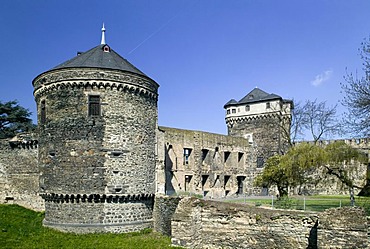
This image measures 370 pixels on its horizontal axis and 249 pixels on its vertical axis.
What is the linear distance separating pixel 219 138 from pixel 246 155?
13.6 feet

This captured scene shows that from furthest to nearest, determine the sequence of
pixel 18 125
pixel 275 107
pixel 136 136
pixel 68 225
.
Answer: pixel 18 125
pixel 275 107
pixel 136 136
pixel 68 225

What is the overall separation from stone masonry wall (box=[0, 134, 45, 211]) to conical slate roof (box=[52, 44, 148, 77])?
733 cm

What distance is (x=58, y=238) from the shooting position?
615 inches

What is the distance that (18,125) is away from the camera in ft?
116

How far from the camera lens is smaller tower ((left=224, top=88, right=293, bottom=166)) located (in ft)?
101

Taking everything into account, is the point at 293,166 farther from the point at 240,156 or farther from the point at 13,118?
the point at 13,118

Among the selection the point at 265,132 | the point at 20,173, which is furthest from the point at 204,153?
the point at 20,173

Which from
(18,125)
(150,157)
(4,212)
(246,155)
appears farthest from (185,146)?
Result: (18,125)

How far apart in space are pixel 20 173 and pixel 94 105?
969 cm

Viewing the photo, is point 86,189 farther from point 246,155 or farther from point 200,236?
point 246,155

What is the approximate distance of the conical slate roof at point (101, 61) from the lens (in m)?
17.5

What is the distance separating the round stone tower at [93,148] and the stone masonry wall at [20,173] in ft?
15.6

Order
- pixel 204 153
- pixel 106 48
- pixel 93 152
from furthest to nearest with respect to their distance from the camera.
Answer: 1. pixel 204 153
2. pixel 106 48
3. pixel 93 152

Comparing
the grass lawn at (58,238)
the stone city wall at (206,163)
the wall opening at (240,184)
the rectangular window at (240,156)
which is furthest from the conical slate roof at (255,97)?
the grass lawn at (58,238)
